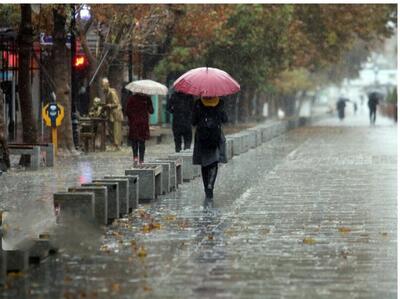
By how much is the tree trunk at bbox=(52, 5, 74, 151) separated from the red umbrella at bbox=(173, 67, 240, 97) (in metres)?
10.7

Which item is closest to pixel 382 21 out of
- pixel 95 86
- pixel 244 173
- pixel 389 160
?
pixel 95 86

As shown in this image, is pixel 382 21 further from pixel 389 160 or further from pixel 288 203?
pixel 288 203

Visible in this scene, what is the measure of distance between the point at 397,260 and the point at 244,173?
492 inches

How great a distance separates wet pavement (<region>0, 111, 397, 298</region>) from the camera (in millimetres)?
9312

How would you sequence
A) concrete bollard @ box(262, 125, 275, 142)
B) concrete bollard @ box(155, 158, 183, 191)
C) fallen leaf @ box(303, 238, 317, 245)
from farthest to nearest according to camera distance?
concrete bollard @ box(262, 125, 275, 142) < concrete bollard @ box(155, 158, 183, 191) < fallen leaf @ box(303, 238, 317, 245)

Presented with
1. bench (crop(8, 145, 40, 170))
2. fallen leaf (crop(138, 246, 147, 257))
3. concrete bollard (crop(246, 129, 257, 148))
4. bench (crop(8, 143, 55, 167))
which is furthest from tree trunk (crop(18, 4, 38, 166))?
fallen leaf (crop(138, 246, 147, 257))

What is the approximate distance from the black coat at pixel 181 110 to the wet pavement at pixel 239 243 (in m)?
2.89

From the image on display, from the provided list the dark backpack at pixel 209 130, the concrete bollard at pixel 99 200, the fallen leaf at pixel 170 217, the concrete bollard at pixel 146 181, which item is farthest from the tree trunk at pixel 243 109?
the concrete bollard at pixel 99 200

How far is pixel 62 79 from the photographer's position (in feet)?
92.5

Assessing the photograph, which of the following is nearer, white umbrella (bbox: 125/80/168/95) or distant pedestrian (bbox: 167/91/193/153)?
white umbrella (bbox: 125/80/168/95)

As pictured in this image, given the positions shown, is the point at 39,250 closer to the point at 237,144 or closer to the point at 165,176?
the point at 165,176

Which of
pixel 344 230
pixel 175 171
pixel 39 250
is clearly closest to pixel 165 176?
pixel 175 171

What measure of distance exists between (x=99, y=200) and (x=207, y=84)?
416 cm

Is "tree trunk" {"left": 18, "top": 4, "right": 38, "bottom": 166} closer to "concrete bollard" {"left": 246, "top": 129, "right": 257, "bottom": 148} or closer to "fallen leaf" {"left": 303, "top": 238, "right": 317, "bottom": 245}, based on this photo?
"concrete bollard" {"left": 246, "top": 129, "right": 257, "bottom": 148}
